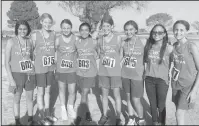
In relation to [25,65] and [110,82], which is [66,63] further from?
[110,82]

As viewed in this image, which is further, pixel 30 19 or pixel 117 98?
pixel 30 19

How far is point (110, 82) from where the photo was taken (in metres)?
3.95

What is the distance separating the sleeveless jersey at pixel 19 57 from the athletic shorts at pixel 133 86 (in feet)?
5.78

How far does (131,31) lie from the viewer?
12.4ft

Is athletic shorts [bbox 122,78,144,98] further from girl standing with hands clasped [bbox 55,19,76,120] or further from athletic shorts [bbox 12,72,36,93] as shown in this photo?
athletic shorts [bbox 12,72,36,93]

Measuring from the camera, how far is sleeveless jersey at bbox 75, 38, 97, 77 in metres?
4.01

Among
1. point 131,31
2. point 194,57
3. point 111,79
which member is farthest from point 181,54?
point 111,79

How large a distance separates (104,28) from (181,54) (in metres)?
1.39

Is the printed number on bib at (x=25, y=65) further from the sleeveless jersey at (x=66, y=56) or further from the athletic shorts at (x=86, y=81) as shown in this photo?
the athletic shorts at (x=86, y=81)

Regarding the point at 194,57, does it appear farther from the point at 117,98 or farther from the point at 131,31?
the point at 117,98

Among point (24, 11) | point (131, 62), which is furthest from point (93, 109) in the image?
point (24, 11)

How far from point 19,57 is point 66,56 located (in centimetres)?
84

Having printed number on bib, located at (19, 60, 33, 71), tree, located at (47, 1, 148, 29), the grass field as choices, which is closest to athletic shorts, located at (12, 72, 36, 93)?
printed number on bib, located at (19, 60, 33, 71)

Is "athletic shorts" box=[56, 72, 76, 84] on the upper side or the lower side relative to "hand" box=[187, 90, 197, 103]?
upper
